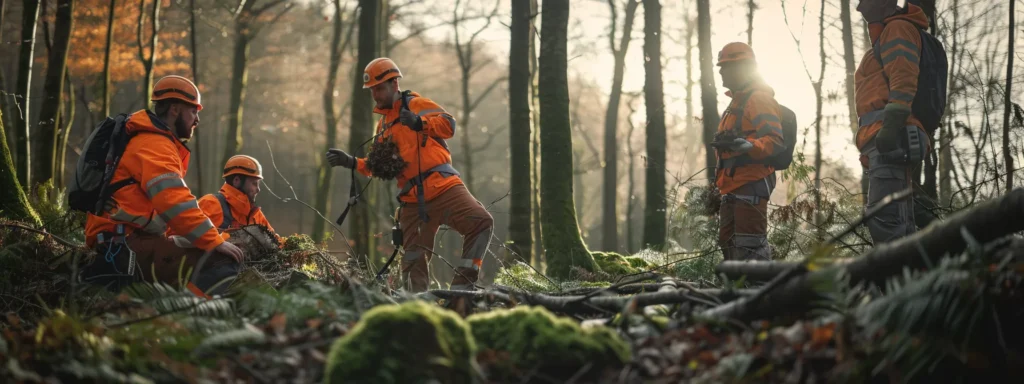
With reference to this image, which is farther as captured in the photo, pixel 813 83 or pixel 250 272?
pixel 813 83

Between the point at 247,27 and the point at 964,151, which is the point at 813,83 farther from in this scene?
the point at 247,27

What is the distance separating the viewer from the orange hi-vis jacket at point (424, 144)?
7.01 metres

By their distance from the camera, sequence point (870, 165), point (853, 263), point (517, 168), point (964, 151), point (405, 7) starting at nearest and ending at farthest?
1. point (853, 263)
2. point (870, 165)
3. point (964, 151)
4. point (517, 168)
5. point (405, 7)

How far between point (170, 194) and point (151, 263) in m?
0.58

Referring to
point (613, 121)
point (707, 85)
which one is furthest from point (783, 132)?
point (613, 121)

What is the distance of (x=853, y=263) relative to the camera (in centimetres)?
261

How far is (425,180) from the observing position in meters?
7.03

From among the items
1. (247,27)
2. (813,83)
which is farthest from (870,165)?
(247,27)

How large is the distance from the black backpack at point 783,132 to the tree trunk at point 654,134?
7.11m

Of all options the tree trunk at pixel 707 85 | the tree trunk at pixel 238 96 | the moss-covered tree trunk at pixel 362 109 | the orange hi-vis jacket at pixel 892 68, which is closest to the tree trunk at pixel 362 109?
the moss-covered tree trunk at pixel 362 109

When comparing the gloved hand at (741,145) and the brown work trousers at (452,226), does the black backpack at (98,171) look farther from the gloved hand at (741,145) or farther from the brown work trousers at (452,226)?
the gloved hand at (741,145)

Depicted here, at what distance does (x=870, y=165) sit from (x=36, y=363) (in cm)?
580

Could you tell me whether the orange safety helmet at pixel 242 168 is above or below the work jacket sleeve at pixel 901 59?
below

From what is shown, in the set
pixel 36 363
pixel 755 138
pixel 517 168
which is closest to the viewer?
pixel 36 363
